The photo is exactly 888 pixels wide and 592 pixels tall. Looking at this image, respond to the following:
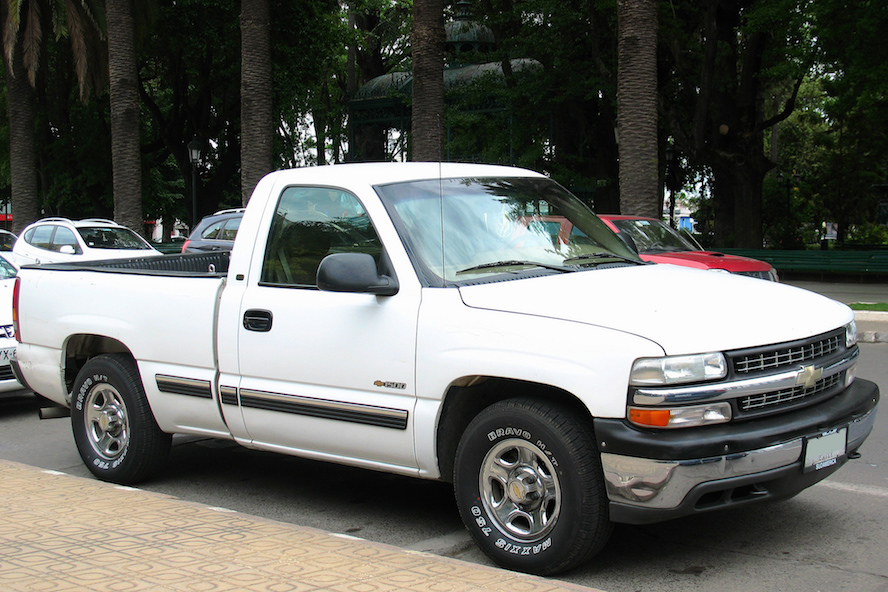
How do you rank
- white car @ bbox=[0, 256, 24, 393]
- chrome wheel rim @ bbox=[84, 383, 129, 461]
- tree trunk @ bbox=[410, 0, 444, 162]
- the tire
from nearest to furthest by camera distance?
the tire
chrome wheel rim @ bbox=[84, 383, 129, 461]
white car @ bbox=[0, 256, 24, 393]
tree trunk @ bbox=[410, 0, 444, 162]

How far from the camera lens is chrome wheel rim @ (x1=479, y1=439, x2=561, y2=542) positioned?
427 cm

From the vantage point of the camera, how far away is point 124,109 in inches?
972

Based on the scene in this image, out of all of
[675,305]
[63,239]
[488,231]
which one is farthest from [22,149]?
[675,305]

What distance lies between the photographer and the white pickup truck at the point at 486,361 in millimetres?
3990

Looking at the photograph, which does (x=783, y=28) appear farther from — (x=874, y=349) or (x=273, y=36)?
(x=273, y=36)

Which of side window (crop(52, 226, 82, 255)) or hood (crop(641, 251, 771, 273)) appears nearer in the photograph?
hood (crop(641, 251, 771, 273))

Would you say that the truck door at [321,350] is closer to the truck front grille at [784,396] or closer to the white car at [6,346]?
the truck front grille at [784,396]

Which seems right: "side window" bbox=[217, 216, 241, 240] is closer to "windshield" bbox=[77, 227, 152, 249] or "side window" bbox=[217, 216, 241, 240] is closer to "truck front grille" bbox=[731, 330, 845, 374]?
"windshield" bbox=[77, 227, 152, 249]

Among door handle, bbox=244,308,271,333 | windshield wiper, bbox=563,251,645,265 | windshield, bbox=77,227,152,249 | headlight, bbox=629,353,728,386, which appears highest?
windshield, bbox=77,227,152,249

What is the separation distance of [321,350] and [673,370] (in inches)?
77.5

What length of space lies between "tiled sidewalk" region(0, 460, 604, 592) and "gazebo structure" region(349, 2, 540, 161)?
2402 centimetres

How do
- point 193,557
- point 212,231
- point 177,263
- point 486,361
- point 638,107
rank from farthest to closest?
point 212,231 → point 638,107 → point 177,263 → point 486,361 → point 193,557

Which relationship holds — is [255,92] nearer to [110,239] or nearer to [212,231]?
[110,239]

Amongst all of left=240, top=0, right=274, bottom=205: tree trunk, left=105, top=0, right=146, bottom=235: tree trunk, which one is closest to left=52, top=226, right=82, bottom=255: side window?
left=240, top=0, right=274, bottom=205: tree trunk
